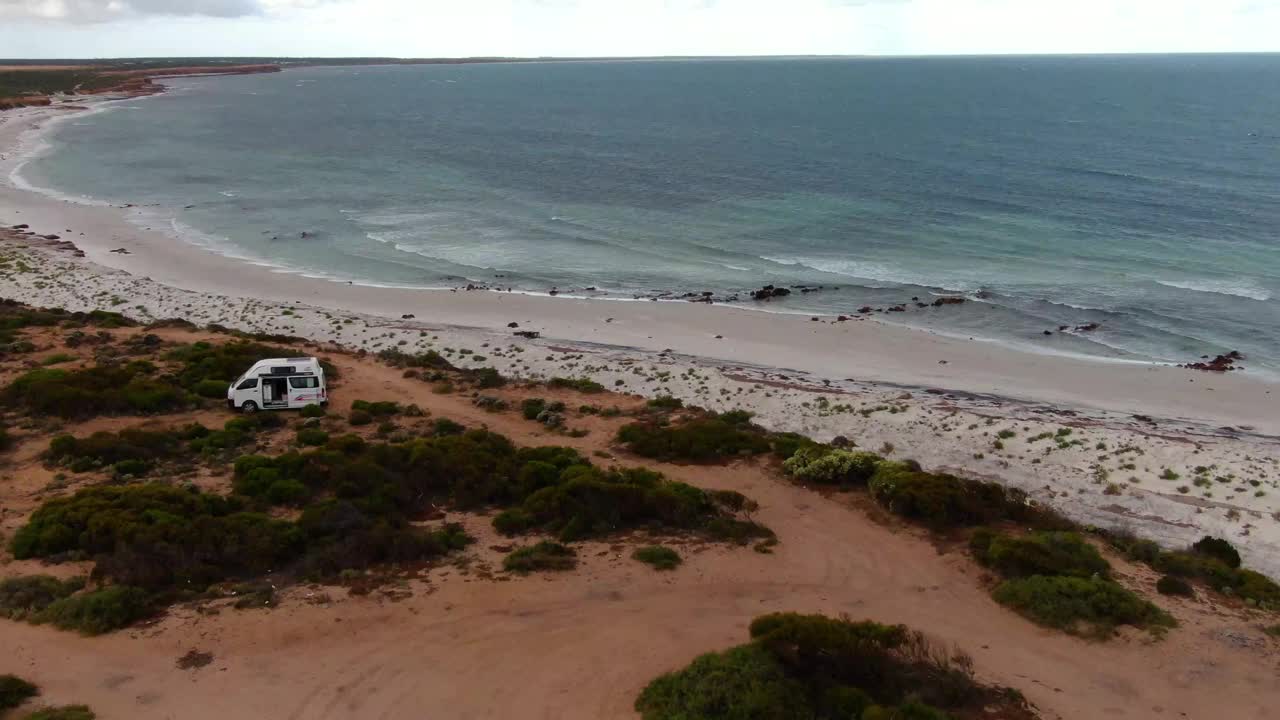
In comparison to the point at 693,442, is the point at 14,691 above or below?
below

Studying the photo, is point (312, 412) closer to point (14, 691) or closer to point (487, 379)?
point (487, 379)

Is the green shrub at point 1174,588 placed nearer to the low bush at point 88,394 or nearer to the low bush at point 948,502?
the low bush at point 948,502

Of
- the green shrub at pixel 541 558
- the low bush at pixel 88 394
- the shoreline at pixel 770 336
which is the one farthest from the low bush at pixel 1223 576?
the low bush at pixel 88 394

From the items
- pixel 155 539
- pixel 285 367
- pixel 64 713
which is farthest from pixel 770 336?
pixel 64 713

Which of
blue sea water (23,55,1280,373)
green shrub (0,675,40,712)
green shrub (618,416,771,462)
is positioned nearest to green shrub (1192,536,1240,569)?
green shrub (618,416,771,462)

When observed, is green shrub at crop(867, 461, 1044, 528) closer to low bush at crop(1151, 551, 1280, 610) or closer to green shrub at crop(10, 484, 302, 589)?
low bush at crop(1151, 551, 1280, 610)

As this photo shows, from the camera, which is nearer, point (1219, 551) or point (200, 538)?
point (200, 538)

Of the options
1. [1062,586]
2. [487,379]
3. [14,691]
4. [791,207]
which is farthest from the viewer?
[791,207]
